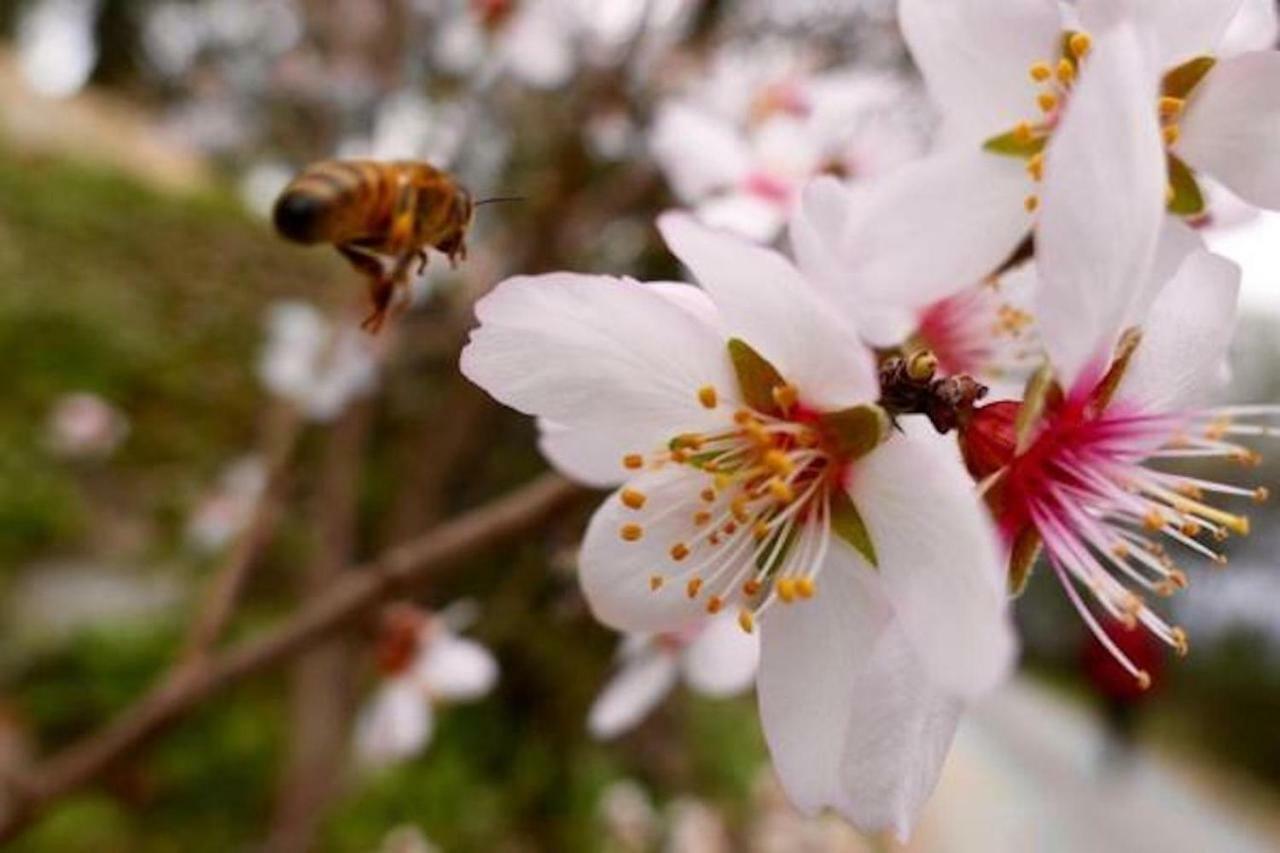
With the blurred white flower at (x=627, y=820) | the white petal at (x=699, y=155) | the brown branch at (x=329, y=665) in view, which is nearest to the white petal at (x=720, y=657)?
the white petal at (x=699, y=155)

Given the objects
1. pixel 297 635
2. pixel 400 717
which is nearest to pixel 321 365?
pixel 400 717

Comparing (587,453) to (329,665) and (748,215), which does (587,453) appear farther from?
(329,665)

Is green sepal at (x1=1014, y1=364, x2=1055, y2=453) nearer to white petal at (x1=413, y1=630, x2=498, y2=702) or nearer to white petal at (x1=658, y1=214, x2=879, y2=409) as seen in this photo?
white petal at (x1=658, y1=214, x2=879, y2=409)

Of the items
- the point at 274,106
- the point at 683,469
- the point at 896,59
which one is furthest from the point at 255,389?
the point at 683,469

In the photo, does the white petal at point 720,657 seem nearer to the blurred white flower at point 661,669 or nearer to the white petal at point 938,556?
the blurred white flower at point 661,669

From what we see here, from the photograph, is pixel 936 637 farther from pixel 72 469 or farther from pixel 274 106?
pixel 72 469
